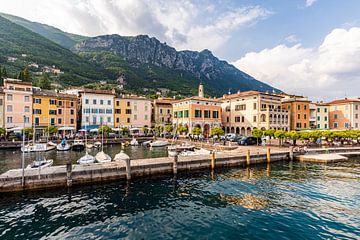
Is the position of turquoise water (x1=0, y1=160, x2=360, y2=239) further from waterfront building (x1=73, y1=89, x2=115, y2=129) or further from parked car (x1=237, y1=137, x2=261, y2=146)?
waterfront building (x1=73, y1=89, x2=115, y2=129)

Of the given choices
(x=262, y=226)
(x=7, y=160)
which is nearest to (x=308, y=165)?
(x=262, y=226)

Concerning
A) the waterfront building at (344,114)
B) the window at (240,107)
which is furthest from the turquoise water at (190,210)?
the waterfront building at (344,114)

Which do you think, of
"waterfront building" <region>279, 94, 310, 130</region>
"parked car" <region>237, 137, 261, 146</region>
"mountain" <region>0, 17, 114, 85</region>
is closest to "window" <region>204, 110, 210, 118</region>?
"parked car" <region>237, 137, 261, 146</region>

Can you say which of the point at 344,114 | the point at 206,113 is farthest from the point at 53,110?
the point at 344,114

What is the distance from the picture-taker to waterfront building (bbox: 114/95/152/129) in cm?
6800

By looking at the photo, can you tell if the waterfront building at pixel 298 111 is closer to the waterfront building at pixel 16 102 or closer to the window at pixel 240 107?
the window at pixel 240 107

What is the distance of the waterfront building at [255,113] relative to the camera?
57688mm

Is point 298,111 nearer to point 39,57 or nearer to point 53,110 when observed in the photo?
point 53,110

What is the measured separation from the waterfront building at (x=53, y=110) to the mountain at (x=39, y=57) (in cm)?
6109

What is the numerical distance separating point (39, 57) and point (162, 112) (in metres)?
99.6

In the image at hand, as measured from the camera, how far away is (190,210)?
14852mm

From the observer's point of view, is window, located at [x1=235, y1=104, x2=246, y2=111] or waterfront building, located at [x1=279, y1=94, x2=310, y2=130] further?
window, located at [x1=235, y1=104, x2=246, y2=111]

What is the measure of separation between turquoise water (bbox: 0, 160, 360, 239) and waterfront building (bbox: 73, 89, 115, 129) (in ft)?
155

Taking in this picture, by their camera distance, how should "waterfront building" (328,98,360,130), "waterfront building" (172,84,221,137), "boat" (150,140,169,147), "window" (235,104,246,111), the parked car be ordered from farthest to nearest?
"waterfront building" (328,98,360,130), "window" (235,104,246,111), "waterfront building" (172,84,221,137), "boat" (150,140,169,147), the parked car
